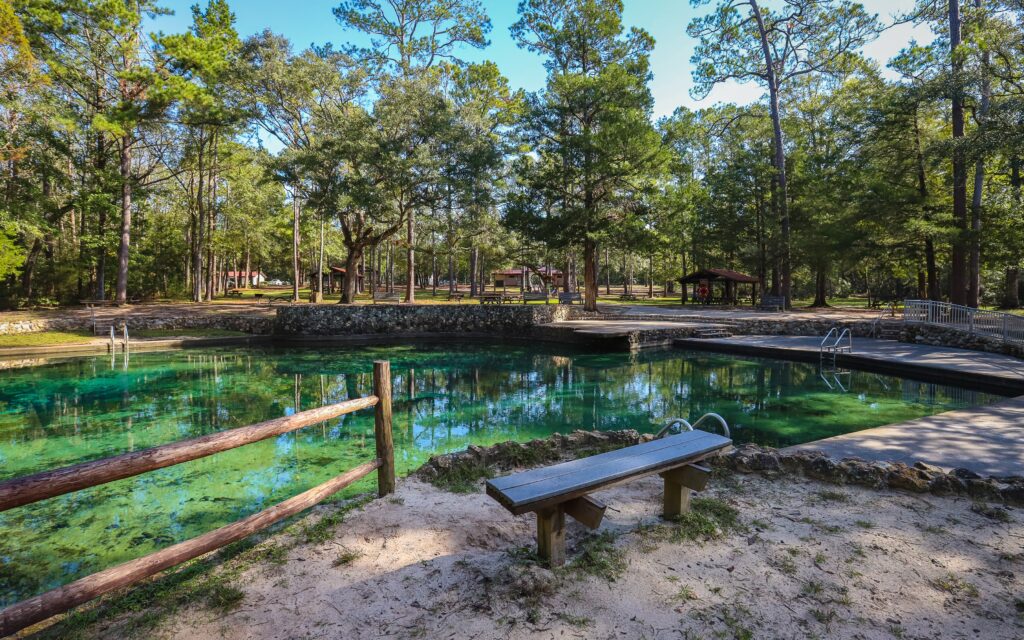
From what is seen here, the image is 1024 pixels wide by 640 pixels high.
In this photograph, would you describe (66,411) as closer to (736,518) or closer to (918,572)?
(736,518)

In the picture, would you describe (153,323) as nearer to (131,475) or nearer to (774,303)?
(131,475)

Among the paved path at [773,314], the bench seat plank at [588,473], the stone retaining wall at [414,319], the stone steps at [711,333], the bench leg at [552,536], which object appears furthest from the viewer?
the paved path at [773,314]

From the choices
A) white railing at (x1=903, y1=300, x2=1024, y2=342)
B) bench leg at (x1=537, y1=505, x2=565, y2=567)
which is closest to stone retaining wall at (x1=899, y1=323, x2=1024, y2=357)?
white railing at (x1=903, y1=300, x2=1024, y2=342)

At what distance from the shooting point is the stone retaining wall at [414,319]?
17891 mm

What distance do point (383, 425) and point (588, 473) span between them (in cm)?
184

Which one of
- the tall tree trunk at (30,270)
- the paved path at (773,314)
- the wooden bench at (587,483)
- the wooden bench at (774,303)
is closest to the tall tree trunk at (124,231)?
the tall tree trunk at (30,270)

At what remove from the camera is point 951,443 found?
5.12m

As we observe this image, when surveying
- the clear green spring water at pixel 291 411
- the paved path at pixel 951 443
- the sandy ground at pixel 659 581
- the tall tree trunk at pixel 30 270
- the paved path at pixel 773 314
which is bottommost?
the clear green spring water at pixel 291 411

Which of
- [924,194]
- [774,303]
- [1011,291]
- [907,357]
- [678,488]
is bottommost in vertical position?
[678,488]

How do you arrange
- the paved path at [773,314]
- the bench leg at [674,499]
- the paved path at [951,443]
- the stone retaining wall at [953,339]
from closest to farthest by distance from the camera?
the bench leg at [674,499] < the paved path at [951,443] < the stone retaining wall at [953,339] < the paved path at [773,314]

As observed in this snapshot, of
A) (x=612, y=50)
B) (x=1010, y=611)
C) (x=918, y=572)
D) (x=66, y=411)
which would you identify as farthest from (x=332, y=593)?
(x=612, y=50)

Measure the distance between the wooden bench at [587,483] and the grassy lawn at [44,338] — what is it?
17.0 meters

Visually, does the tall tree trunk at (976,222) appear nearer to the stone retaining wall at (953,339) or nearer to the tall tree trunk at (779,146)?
the stone retaining wall at (953,339)

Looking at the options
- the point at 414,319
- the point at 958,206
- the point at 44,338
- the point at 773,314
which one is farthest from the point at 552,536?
the point at 773,314
